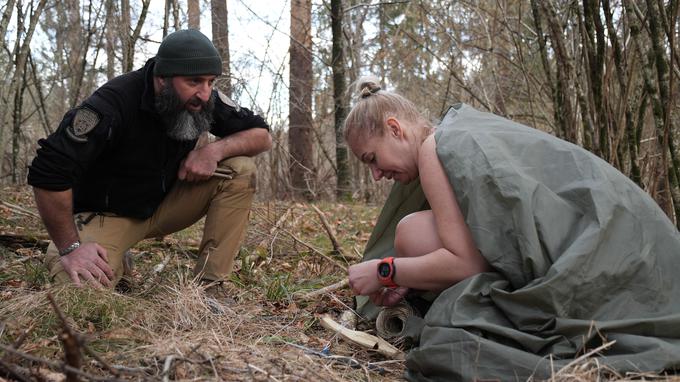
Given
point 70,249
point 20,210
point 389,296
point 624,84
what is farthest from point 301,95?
point 389,296

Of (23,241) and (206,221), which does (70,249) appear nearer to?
(206,221)

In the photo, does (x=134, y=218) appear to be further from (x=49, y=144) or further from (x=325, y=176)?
(x=325, y=176)

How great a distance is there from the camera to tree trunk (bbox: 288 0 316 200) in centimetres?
914

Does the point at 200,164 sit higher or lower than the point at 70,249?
higher

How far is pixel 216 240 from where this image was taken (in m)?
3.46

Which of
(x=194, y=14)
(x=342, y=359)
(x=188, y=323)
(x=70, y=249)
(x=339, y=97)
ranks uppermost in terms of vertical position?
(x=194, y=14)

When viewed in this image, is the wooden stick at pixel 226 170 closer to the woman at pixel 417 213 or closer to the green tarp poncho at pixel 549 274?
the woman at pixel 417 213

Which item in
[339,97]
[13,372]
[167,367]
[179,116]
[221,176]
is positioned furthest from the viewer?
[339,97]

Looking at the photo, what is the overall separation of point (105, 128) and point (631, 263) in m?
2.28

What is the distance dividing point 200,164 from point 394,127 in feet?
4.30

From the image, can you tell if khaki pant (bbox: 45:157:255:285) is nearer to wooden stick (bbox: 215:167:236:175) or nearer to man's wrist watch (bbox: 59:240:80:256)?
wooden stick (bbox: 215:167:236:175)

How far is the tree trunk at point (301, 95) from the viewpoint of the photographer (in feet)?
30.0

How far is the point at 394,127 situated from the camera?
2502 mm

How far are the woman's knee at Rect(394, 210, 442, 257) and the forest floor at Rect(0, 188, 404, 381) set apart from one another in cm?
43
